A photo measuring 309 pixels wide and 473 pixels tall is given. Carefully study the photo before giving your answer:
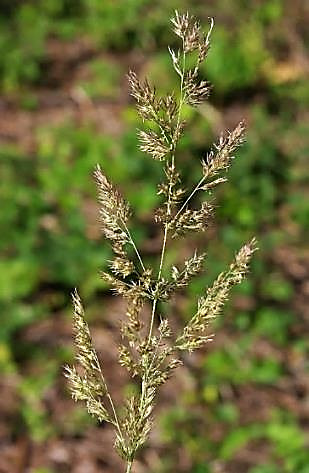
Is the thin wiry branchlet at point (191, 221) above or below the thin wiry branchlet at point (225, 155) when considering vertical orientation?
below

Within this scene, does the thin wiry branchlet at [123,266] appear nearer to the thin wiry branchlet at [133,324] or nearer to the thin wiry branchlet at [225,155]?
the thin wiry branchlet at [133,324]

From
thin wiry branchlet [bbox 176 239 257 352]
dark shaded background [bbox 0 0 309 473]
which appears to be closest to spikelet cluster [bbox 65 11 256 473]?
thin wiry branchlet [bbox 176 239 257 352]

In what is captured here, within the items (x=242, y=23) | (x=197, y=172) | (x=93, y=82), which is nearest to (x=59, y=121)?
(x=93, y=82)

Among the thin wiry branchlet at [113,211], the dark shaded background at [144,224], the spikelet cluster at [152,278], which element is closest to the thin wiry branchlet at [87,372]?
the spikelet cluster at [152,278]

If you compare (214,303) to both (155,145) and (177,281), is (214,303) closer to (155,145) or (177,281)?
(177,281)

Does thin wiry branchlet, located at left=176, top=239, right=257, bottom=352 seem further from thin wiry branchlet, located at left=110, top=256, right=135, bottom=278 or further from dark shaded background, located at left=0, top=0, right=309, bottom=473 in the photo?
dark shaded background, located at left=0, top=0, right=309, bottom=473

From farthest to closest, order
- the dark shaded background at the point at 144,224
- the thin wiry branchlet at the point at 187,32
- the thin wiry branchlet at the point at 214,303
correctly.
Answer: the dark shaded background at the point at 144,224
the thin wiry branchlet at the point at 214,303
the thin wiry branchlet at the point at 187,32
